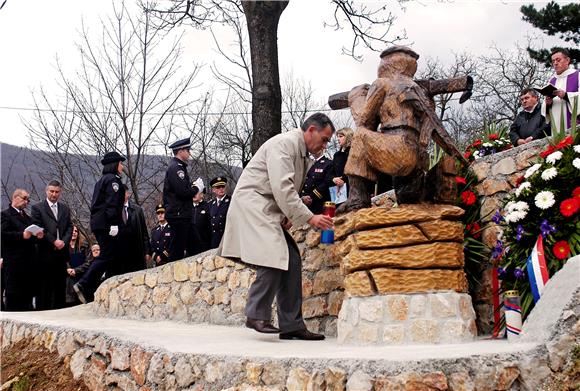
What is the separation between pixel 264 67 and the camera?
34.5 feet

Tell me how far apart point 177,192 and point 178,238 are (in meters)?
0.63

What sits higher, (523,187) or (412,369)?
(523,187)

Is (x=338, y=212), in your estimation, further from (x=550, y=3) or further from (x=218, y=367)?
(x=550, y=3)

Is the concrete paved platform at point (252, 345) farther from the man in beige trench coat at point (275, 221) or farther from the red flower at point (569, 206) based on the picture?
the red flower at point (569, 206)

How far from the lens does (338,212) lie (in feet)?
18.3

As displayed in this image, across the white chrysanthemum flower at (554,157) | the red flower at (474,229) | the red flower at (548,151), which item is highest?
the red flower at (548,151)

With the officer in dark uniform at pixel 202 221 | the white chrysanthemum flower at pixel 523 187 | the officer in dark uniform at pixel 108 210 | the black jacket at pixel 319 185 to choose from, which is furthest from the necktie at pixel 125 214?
the white chrysanthemum flower at pixel 523 187

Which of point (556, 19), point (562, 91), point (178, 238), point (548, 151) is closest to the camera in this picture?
point (548, 151)

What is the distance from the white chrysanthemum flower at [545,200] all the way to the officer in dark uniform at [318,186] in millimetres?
2730

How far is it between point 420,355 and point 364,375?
35cm

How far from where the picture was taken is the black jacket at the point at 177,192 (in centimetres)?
869

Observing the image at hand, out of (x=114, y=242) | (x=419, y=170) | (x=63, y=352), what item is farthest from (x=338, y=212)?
(x=114, y=242)

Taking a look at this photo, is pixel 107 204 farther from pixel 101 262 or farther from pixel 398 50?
pixel 398 50

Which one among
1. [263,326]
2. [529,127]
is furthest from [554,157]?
[263,326]
